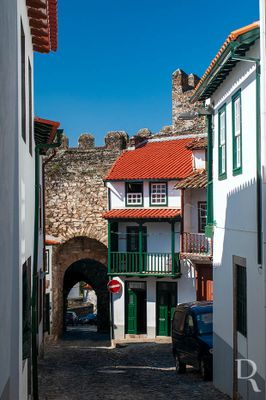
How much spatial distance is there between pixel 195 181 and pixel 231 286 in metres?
14.9

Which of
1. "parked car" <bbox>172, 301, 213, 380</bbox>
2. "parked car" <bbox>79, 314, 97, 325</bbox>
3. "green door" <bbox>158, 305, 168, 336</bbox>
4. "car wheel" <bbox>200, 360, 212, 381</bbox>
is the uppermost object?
"parked car" <bbox>172, 301, 213, 380</bbox>

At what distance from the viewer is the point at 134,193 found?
3091cm

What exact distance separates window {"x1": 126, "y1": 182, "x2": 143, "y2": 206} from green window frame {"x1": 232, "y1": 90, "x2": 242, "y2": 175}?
62.2 feet

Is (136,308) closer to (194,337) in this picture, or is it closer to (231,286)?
(194,337)

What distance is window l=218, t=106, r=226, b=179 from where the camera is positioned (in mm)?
12891

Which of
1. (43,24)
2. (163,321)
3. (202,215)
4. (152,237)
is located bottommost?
(163,321)

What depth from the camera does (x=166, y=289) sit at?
29.9 meters

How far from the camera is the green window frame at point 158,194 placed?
30070mm

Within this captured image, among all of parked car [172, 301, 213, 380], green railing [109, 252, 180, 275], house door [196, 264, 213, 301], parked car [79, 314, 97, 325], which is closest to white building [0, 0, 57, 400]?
parked car [172, 301, 213, 380]

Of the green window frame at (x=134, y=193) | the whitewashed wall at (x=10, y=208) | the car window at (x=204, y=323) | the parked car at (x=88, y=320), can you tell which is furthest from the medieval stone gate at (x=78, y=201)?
the whitewashed wall at (x=10, y=208)

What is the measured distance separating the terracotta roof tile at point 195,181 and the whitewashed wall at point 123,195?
1.64m

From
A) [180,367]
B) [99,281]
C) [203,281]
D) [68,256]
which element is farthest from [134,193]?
[180,367]

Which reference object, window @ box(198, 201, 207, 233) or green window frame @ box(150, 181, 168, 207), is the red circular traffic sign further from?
window @ box(198, 201, 207, 233)

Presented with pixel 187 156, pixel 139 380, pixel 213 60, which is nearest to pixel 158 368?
pixel 139 380
